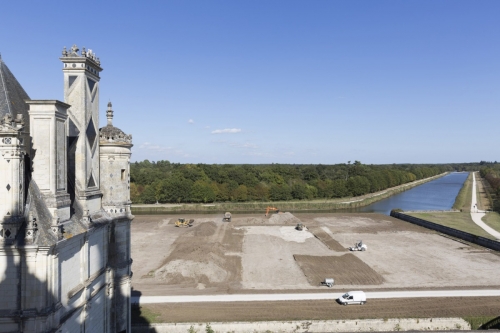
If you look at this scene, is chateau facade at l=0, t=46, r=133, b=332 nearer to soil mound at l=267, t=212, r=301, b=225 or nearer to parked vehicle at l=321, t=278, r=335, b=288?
parked vehicle at l=321, t=278, r=335, b=288

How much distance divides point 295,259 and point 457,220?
114 ft

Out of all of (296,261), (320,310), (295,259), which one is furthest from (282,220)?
(320,310)

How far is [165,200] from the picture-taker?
7900cm

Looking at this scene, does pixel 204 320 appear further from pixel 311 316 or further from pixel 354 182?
pixel 354 182

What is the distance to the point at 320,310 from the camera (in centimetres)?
2134

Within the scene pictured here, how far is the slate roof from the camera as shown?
9.12 metres

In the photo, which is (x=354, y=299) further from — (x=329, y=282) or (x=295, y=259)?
(x=295, y=259)

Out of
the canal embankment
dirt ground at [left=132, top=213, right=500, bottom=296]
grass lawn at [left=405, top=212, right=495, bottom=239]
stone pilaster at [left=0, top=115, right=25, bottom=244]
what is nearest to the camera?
stone pilaster at [left=0, top=115, right=25, bottom=244]

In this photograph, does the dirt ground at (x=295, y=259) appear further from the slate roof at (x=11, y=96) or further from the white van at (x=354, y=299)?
the slate roof at (x=11, y=96)

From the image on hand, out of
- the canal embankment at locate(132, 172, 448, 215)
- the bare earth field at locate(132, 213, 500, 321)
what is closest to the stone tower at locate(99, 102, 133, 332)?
the bare earth field at locate(132, 213, 500, 321)

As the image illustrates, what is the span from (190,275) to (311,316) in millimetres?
11029

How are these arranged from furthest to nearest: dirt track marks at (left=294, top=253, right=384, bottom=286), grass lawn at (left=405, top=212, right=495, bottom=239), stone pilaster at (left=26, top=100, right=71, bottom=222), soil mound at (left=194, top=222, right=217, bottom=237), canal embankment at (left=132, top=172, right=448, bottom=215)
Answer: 1. canal embankment at (left=132, top=172, right=448, bottom=215)
2. grass lawn at (left=405, top=212, right=495, bottom=239)
3. soil mound at (left=194, top=222, right=217, bottom=237)
4. dirt track marks at (left=294, top=253, right=384, bottom=286)
5. stone pilaster at (left=26, top=100, right=71, bottom=222)

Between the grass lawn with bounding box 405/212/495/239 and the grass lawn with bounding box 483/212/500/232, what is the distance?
2140mm

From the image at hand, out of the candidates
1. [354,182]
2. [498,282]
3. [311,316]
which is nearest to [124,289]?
[311,316]
